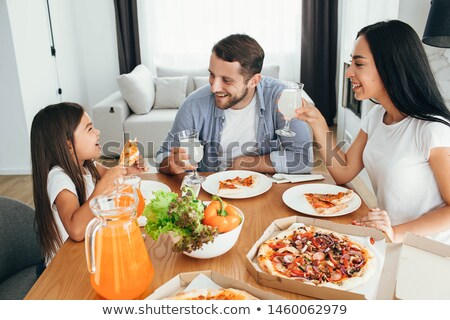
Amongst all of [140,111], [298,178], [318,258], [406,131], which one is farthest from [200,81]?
[318,258]

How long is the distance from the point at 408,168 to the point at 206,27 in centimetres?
454

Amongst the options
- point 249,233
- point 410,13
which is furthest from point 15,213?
point 410,13

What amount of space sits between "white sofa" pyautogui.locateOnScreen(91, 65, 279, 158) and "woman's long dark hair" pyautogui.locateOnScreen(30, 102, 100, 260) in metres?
2.62

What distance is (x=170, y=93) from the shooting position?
5141 millimetres

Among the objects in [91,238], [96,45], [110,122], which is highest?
[96,45]

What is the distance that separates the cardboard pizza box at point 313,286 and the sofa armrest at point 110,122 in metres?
3.50

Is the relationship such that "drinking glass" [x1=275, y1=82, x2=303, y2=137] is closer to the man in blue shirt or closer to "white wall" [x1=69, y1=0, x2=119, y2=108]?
the man in blue shirt

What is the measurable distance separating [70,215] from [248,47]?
1.24 m

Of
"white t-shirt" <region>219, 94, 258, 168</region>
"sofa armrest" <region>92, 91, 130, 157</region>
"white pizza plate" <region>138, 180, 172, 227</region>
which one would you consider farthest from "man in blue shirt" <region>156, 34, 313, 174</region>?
"sofa armrest" <region>92, 91, 130, 157</region>

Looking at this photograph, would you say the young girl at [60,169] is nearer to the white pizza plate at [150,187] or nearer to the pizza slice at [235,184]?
the white pizza plate at [150,187]

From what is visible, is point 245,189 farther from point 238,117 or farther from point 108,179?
point 238,117

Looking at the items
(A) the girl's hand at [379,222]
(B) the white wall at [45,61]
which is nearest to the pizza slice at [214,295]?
(A) the girl's hand at [379,222]

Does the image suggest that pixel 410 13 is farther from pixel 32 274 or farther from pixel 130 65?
pixel 130 65

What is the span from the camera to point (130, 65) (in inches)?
227
